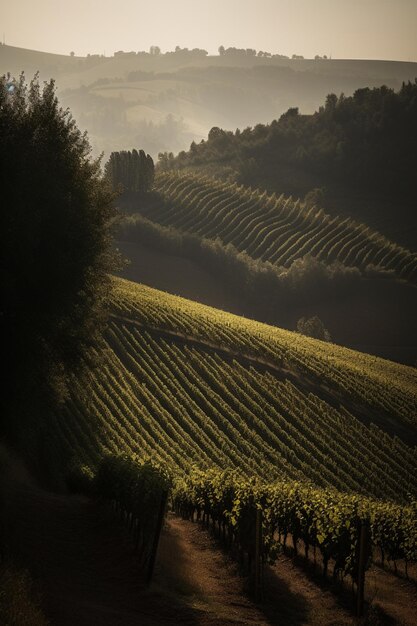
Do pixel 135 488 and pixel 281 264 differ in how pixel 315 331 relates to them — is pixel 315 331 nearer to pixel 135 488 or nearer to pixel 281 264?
pixel 281 264

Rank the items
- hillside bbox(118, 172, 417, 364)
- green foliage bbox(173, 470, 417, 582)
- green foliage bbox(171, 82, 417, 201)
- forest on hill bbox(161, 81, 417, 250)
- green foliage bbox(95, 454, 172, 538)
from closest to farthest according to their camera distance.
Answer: green foliage bbox(95, 454, 172, 538) → green foliage bbox(173, 470, 417, 582) → hillside bbox(118, 172, 417, 364) → forest on hill bbox(161, 81, 417, 250) → green foliage bbox(171, 82, 417, 201)

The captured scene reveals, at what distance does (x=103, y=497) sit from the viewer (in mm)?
25234

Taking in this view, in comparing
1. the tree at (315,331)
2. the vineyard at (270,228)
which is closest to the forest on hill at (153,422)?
the tree at (315,331)

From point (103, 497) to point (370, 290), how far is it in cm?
9364

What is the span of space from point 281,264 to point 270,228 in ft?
37.9

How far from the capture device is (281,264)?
121312 millimetres

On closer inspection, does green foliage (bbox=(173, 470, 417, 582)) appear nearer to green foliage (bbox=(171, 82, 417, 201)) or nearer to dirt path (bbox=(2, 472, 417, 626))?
dirt path (bbox=(2, 472, 417, 626))

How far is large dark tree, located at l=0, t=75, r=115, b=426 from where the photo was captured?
2653 centimetres

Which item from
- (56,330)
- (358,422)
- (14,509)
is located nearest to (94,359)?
(56,330)

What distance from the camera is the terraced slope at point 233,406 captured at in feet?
139

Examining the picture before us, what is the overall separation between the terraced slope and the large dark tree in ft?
14.7

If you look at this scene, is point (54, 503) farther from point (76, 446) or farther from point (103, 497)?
point (76, 446)

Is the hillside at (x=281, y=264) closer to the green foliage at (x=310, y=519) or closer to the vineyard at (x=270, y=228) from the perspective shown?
the vineyard at (x=270, y=228)

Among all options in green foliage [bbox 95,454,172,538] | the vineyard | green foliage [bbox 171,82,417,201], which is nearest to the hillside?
the vineyard
